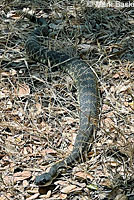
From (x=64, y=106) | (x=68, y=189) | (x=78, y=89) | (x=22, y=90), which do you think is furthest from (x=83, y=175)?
(x=22, y=90)

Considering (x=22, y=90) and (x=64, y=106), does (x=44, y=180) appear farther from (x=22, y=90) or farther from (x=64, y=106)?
(x=22, y=90)

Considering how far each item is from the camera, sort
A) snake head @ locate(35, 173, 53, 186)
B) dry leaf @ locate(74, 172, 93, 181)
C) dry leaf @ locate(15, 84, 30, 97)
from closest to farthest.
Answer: snake head @ locate(35, 173, 53, 186) → dry leaf @ locate(74, 172, 93, 181) → dry leaf @ locate(15, 84, 30, 97)

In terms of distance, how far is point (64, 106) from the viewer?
6629 millimetres

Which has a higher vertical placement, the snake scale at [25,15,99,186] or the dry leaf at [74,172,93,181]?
the snake scale at [25,15,99,186]

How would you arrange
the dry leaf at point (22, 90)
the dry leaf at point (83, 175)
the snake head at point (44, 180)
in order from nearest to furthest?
the snake head at point (44, 180) < the dry leaf at point (83, 175) < the dry leaf at point (22, 90)

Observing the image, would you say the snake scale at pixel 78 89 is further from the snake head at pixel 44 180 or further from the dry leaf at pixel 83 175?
the dry leaf at pixel 83 175

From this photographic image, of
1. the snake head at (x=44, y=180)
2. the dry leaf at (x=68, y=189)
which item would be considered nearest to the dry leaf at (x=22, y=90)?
the snake head at (x=44, y=180)

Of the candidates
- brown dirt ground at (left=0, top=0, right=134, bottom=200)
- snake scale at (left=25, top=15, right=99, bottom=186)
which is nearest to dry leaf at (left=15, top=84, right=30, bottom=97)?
brown dirt ground at (left=0, top=0, right=134, bottom=200)

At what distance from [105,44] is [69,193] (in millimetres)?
3390

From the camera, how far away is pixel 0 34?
8.14 meters

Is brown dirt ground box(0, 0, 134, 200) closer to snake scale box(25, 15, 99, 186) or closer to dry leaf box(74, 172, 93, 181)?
dry leaf box(74, 172, 93, 181)

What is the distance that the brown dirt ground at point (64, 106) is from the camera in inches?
212

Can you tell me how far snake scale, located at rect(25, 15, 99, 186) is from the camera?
18.0 ft

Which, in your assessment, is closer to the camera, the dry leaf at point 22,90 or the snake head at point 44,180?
the snake head at point 44,180
